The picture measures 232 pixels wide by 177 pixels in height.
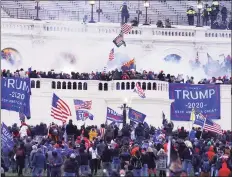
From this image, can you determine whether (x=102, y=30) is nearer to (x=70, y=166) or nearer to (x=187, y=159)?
(x=187, y=159)

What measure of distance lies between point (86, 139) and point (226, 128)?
2178 cm

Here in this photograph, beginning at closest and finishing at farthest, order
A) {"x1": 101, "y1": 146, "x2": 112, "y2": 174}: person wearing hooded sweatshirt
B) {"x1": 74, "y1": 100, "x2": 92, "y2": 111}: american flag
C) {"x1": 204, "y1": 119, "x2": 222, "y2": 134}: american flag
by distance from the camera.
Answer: {"x1": 101, "y1": 146, "x2": 112, "y2": 174}: person wearing hooded sweatshirt < {"x1": 204, "y1": 119, "x2": 222, "y2": 134}: american flag < {"x1": 74, "y1": 100, "x2": 92, "y2": 111}: american flag

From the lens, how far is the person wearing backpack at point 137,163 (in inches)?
1818

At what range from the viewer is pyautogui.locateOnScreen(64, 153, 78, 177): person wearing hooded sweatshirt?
4409cm

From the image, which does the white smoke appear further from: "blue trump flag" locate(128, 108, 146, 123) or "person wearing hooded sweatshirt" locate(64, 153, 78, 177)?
"person wearing hooded sweatshirt" locate(64, 153, 78, 177)

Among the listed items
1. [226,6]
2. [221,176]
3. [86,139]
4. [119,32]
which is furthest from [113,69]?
[221,176]

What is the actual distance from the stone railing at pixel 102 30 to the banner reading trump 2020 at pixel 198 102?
17.3 metres

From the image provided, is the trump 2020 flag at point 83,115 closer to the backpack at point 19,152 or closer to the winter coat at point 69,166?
the backpack at point 19,152

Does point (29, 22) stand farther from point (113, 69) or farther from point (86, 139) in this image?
point (86, 139)

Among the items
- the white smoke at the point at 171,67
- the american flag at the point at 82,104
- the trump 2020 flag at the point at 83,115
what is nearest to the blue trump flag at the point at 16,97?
the trump 2020 flag at the point at 83,115

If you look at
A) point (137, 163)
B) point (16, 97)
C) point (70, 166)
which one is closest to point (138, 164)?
point (137, 163)

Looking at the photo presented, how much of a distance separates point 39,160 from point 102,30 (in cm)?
3579

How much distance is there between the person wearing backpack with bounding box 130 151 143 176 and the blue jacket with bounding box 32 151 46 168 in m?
3.00

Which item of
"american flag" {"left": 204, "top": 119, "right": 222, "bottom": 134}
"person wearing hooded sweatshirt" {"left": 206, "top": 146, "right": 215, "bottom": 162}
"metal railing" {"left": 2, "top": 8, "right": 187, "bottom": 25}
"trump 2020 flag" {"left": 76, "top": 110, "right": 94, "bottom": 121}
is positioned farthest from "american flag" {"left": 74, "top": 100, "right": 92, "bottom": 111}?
"person wearing hooded sweatshirt" {"left": 206, "top": 146, "right": 215, "bottom": 162}
